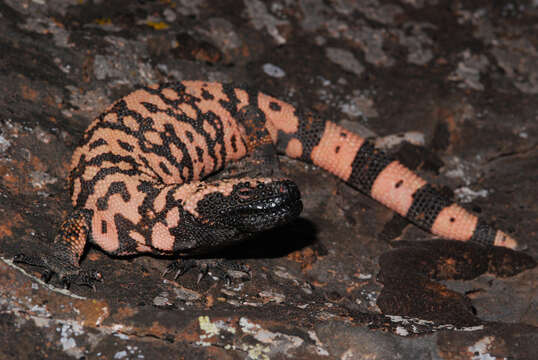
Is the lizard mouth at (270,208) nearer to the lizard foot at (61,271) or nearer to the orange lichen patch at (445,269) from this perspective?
the lizard foot at (61,271)

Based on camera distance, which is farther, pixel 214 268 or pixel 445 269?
pixel 445 269

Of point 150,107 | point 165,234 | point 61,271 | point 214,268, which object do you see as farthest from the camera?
point 150,107

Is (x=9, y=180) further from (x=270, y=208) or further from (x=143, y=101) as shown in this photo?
(x=270, y=208)

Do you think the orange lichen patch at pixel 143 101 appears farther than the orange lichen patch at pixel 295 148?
No

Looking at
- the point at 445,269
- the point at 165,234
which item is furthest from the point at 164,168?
the point at 445,269

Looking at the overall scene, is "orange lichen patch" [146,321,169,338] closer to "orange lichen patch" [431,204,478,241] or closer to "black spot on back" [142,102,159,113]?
"black spot on back" [142,102,159,113]

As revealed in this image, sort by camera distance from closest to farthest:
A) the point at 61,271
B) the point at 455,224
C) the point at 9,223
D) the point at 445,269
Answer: the point at 61,271
the point at 9,223
the point at 445,269
the point at 455,224

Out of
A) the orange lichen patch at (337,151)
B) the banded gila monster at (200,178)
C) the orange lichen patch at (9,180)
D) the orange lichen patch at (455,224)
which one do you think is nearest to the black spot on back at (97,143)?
the banded gila monster at (200,178)
